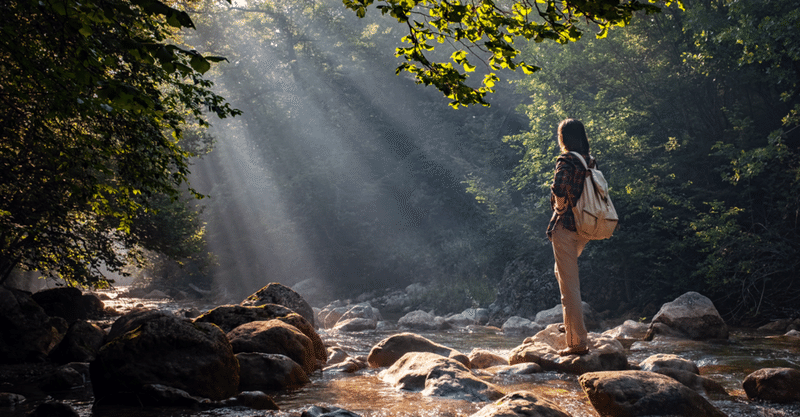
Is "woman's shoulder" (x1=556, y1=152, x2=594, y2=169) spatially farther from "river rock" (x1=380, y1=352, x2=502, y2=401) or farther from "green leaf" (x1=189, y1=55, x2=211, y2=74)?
"green leaf" (x1=189, y1=55, x2=211, y2=74)

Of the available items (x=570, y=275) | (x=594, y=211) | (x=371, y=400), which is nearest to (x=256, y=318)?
(x=371, y=400)

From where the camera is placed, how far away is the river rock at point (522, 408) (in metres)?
3.36

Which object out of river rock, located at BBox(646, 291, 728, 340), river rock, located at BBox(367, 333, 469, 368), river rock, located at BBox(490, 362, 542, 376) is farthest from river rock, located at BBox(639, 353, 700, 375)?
river rock, located at BBox(646, 291, 728, 340)

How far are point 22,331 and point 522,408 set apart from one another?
26.0 ft

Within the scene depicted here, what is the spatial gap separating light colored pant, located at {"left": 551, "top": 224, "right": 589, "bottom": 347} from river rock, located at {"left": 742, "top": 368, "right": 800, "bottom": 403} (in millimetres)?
1671

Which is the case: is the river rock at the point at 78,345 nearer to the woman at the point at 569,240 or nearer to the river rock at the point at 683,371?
the woman at the point at 569,240

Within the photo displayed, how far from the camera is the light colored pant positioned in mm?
5434

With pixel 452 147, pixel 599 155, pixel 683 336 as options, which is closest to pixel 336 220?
pixel 452 147

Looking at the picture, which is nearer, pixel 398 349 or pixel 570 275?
pixel 570 275

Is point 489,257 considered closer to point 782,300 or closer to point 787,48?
point 782,300

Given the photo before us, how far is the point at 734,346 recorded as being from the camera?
744 cm

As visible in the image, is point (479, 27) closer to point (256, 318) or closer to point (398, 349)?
point (398, 349)

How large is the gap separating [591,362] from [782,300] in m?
7.64

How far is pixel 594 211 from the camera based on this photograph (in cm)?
526
